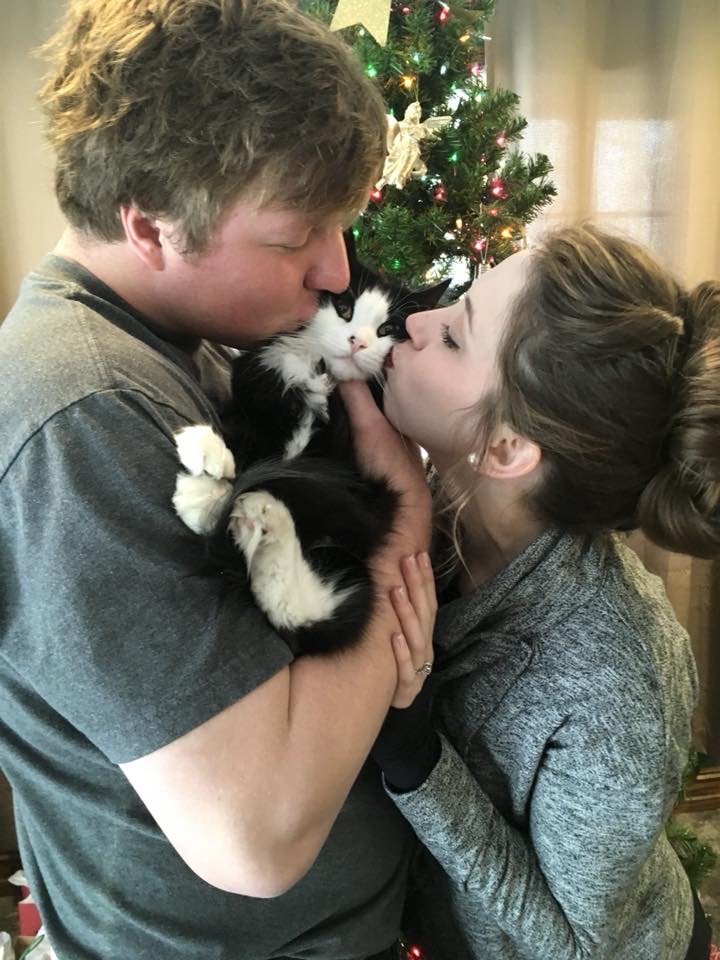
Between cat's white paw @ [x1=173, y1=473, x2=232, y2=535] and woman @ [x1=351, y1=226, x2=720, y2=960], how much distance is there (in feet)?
1.16

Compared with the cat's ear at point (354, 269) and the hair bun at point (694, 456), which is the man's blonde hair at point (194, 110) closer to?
the cat's ear at point (354, 269)

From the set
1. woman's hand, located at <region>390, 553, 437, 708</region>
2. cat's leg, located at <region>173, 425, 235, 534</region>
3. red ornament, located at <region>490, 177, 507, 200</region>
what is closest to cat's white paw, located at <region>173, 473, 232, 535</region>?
cat's leg, located at <region>173, 425, 235, 534</region>

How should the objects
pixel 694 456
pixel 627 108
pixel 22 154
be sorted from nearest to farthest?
1. pixel 694 456
2. pixel 22 154
3. pixel 627 108

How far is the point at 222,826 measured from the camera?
0.73 meters

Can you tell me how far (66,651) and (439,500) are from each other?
79 centimetres

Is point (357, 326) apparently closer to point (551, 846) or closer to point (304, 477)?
point (304, 477)

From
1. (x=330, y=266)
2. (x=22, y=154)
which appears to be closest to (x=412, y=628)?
(x=330, y=266)

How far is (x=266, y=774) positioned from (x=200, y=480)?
31 cm

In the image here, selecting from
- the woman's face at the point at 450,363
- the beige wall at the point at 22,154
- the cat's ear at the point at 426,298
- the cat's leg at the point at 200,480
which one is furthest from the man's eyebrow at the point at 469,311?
the beige wall at the point at 22,154

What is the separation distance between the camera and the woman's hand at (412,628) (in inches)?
40.1

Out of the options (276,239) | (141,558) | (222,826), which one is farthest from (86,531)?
(276,239)

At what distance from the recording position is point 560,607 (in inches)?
46.0

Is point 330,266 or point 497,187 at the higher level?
point 497,187

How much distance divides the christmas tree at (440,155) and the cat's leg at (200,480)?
925 mm
